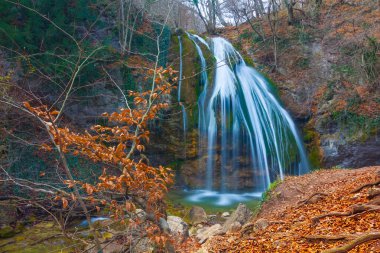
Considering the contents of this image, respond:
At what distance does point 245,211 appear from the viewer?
7637 millimetres

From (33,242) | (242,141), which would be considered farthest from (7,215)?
(242,141)

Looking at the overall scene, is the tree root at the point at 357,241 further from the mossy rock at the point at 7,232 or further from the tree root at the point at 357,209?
the mossy rock at the point at 7,232

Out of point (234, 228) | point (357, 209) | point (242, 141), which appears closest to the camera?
point (357, 209)

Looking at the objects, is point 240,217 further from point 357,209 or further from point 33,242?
point 33,242

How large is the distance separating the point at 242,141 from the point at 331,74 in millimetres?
6047

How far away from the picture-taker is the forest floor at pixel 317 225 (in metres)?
3.37

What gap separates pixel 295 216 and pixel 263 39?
49.8 feet

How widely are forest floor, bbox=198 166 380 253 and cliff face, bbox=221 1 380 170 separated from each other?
6.59 metres

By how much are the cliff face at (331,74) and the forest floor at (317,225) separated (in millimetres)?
6586

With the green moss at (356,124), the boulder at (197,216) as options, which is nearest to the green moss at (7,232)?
the boulder at (197,216)

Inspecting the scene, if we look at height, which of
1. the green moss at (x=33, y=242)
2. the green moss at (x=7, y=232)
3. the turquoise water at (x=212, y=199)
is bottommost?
the turquoise water at (x=212, y=199)

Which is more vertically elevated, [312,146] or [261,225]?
[261,225]

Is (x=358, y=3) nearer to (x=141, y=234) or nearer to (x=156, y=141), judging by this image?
(x=156, y=141)

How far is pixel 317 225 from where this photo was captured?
4254 millimetres
